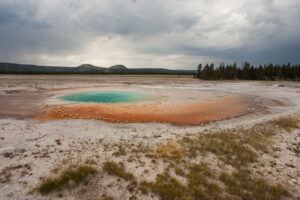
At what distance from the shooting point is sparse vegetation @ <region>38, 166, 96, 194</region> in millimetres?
4762

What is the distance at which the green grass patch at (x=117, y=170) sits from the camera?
5.57 m

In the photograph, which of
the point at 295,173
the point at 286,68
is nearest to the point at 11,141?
the point at 295,173

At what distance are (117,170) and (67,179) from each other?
1830mm

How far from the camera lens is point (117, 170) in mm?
5820

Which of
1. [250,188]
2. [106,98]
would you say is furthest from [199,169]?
[106,98]

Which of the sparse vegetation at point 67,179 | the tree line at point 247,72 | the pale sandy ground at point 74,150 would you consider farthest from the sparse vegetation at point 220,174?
the tree line at point 247,72

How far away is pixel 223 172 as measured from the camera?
599cm

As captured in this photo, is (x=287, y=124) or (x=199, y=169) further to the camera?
(x=287, y=124)

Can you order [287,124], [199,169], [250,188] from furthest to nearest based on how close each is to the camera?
[287,124], [199,169], [250,188]

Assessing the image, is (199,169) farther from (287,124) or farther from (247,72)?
(247,72)

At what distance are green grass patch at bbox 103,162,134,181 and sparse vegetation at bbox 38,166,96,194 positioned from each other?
0.56m

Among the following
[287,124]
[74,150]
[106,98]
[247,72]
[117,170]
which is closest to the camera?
[117,170]

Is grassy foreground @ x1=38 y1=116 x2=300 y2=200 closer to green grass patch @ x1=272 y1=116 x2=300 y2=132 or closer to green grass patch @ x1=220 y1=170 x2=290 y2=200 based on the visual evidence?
green grass patch @ x1=220 y1=170 x2=290 y2=200

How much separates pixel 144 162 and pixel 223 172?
11.5ft
